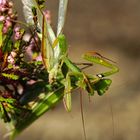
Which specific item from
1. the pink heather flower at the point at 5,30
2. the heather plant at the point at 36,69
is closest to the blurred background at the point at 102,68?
the heather plant at the point at 36,69

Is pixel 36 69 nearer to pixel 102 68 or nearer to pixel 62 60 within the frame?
pixel 62 60

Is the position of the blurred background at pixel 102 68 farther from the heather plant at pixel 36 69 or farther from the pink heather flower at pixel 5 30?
the pink heather flower at pixel 5 30

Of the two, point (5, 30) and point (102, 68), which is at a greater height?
point (5, 30)

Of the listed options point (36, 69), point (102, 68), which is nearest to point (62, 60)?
point (36, 69)

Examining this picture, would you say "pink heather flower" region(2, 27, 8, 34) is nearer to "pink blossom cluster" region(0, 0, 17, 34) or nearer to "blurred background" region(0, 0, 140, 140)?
"pink blossom cluster" region(0, 0, 17, 34)

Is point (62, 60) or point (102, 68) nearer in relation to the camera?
point (62, 60)

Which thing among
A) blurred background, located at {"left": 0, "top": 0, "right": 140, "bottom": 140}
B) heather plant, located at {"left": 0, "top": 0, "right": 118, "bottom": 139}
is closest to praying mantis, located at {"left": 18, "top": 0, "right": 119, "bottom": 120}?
heather plant, located at {"left": 0, "top": 0, "right": 118, "bottom": 139}

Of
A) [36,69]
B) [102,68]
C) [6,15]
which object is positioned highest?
[6,15]
